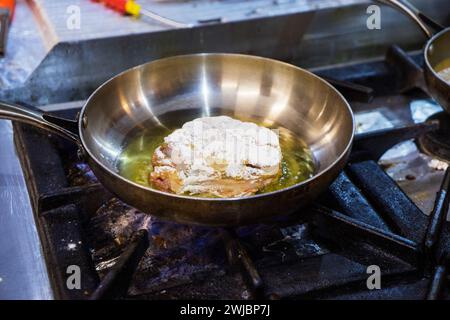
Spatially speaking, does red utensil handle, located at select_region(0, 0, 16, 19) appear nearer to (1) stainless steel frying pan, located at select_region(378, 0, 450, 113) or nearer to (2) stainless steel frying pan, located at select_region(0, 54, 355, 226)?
(2) stainless steel frying pan, located at select_region(0, 54, 355, 226)

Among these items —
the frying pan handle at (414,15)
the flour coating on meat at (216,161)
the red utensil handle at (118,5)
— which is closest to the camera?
the flour coating on meat at (216,161)

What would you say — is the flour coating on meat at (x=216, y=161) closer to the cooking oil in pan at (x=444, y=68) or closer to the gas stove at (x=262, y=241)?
the gas stove at (x=262, y=241)

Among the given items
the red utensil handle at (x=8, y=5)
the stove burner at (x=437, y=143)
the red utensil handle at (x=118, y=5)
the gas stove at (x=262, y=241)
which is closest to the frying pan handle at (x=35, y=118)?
the gas stove at (x=262, y=241)

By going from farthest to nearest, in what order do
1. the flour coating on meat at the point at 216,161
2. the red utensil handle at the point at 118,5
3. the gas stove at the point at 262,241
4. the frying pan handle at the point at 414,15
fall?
1. the red utensil handle at the point at 118,5
2. the frying pan handle at the point at 414,15
3. the flour coating on meat at the point at 216,161
4. the gas stove at the point at 262,241

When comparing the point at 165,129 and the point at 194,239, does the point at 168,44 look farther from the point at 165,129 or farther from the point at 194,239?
the point at 194,239

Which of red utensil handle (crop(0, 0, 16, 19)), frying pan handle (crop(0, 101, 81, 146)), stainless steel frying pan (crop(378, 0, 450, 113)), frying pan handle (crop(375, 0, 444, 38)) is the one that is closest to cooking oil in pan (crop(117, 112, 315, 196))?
frying pan handle (crop(0, 101, 81, 146))

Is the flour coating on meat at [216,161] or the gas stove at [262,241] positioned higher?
the flour coating on meat at [216,161]

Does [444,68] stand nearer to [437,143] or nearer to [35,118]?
[437,143]
